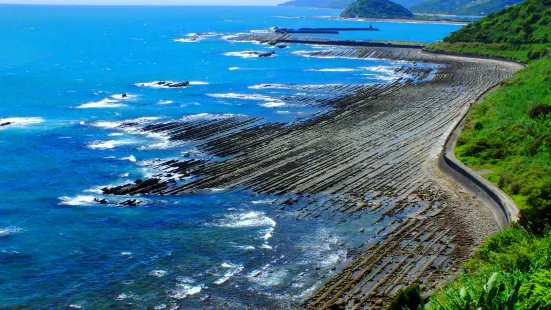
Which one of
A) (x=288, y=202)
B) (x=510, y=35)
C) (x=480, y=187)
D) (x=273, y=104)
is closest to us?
(x=480, y=187)

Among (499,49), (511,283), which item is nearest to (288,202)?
(511,283)

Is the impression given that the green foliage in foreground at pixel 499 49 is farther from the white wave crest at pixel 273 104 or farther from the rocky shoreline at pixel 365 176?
the white wave crest at pixel 273 104

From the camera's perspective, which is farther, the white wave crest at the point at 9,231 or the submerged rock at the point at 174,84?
the submerged rock at the point at 174,84

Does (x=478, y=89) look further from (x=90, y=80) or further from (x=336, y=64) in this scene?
(x=90, y=80)

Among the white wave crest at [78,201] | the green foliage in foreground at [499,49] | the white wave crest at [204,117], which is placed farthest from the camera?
the green foliage in foreground at [499,49]

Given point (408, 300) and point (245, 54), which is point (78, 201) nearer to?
point (408, 300)

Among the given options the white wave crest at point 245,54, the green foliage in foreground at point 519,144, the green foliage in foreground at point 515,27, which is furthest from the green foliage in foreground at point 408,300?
the white wave crest at point 245,54

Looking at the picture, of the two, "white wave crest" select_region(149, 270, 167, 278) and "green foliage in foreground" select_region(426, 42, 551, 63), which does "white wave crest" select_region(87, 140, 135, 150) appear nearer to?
"white wave crest" select_region(149, 270, 167, 278)

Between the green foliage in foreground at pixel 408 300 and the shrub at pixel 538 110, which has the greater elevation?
the shrub at pixel 538 110
